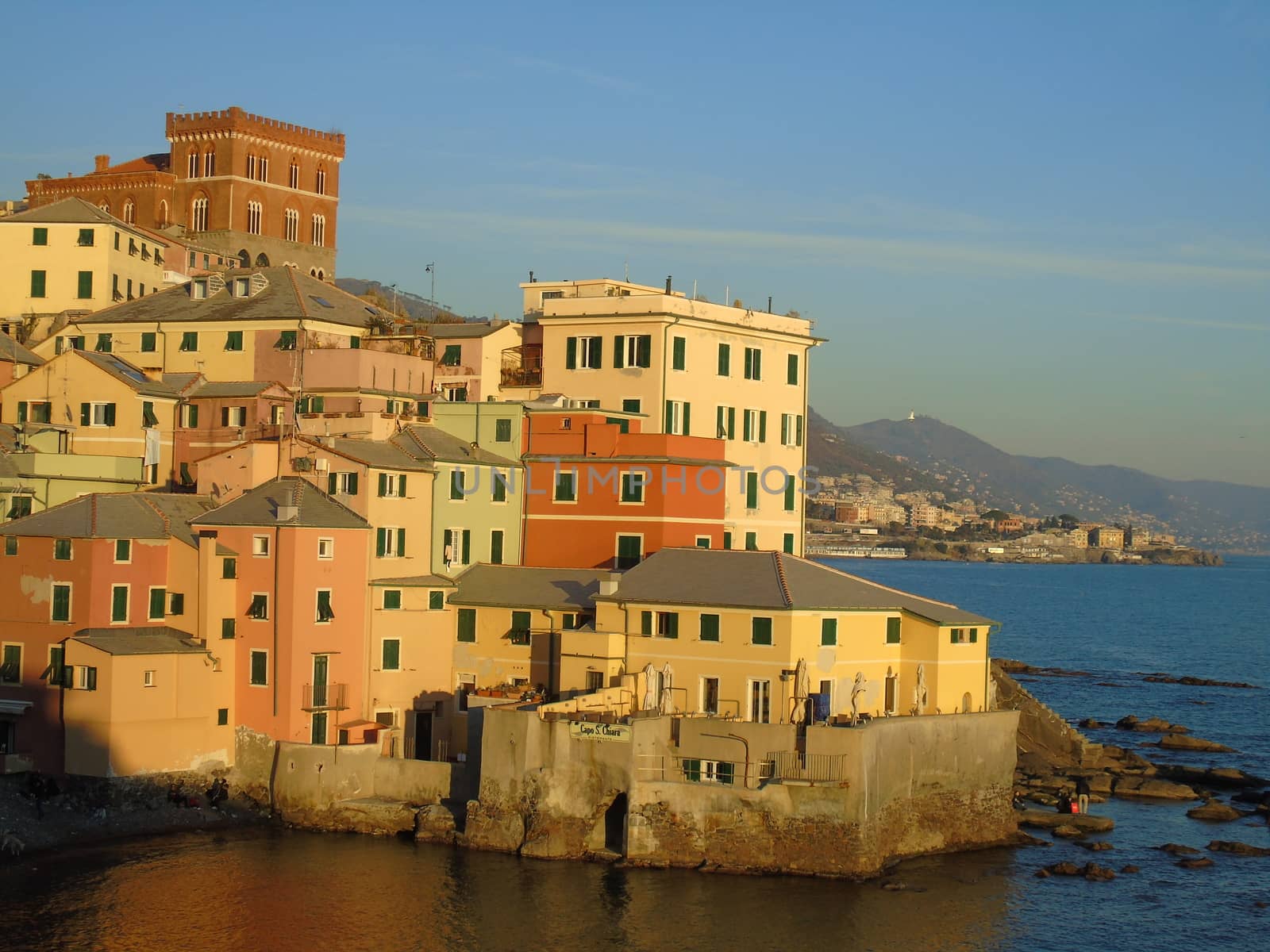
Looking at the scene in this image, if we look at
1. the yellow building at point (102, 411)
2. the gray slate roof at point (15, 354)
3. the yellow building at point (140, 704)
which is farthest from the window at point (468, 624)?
the gray slate roof at point (15, 354)

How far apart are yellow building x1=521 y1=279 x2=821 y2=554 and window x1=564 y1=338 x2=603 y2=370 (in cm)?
4

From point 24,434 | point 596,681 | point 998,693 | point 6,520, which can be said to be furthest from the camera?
point 998,693

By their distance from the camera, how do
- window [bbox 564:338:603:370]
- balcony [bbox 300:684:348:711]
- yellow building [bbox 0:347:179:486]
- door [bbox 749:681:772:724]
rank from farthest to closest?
window [bbox 564:338:603:370]
yellow building [bbox 0:347:179:486]
balcony [bbox 300:684:348:711]
door [bbox 749:681:772:724]

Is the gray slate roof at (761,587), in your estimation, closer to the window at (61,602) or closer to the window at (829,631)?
the window at (829,631)

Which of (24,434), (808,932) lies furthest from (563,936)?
(24,434)

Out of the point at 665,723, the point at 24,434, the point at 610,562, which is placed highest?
the point at 24,434

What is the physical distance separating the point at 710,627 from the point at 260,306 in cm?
3026

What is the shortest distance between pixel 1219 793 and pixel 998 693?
36.3ft

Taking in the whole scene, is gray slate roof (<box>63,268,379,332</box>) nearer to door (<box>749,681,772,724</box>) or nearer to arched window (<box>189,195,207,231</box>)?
arched window (<box>189,195,207,231</box>)

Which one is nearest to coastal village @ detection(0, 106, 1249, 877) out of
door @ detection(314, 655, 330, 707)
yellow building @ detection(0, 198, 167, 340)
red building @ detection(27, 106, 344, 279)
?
door @ detection(314, 655, 330, 707)

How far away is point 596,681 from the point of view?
193 feet

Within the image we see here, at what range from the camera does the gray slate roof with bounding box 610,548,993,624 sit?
187ft

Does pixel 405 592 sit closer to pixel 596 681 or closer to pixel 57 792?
pixel 596 681

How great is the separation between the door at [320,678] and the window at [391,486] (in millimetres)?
6976
